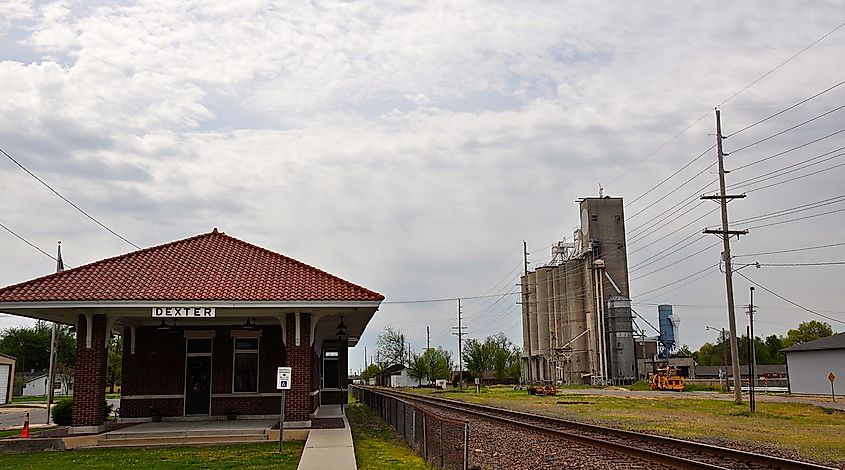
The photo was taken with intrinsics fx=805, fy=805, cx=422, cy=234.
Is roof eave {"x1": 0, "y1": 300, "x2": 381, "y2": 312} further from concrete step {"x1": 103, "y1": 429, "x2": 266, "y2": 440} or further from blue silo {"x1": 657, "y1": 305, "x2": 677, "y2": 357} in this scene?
blue silo {"x1": 657, "y1": 305, "x2": 677, "y2": 357}

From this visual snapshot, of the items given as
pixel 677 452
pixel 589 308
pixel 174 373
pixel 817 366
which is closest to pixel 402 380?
pixel 589 308

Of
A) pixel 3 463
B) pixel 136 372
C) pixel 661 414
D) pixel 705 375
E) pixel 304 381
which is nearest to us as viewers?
pixel 3 463

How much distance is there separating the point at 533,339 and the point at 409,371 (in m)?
26.9

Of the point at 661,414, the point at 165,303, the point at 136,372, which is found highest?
the point at 165,303

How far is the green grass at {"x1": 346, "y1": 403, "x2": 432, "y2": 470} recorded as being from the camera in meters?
15.4

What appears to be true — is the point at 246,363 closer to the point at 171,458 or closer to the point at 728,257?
the point at 171,458

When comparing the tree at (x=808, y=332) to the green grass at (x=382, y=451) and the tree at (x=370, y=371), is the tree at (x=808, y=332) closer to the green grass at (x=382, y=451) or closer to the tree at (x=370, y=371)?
the tree at (x=370, y=371)

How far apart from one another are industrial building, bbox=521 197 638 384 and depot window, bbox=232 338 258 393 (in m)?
49.8

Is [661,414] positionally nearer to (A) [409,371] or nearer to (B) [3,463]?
(B) [3,463]

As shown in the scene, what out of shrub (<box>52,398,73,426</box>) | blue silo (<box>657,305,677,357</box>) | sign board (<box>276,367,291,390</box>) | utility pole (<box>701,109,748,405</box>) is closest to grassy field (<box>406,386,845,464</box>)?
utility pole (<box>701,109,748,405</box>)

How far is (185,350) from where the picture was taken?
24312 millimetres

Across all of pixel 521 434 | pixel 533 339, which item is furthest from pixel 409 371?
pixel 521 434

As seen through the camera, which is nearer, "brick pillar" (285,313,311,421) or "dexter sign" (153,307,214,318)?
"dexter sign" (153,307,214,318)

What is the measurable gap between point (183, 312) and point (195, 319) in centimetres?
361
